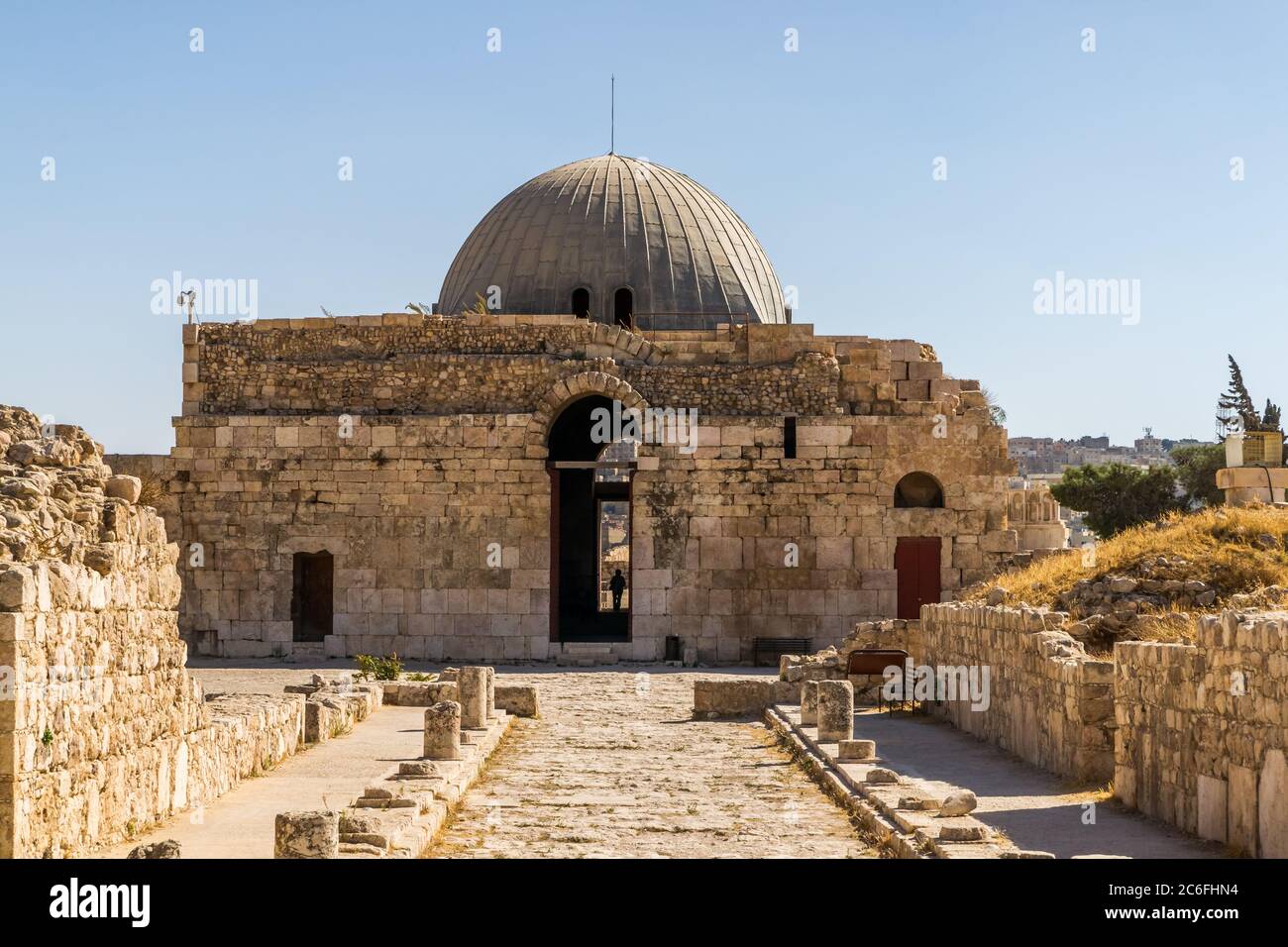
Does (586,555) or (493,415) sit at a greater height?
(493,415)

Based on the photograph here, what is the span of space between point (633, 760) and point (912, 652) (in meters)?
6.63

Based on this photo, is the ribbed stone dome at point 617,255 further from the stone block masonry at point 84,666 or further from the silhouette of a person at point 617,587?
the stone block masonry at point 84,666

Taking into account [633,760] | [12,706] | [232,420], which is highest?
[232,420]

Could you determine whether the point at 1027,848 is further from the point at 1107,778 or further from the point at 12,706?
the point at 12,706

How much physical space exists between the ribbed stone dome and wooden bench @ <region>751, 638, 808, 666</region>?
7.41 meters

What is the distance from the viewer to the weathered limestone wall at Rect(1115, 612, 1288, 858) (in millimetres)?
8867

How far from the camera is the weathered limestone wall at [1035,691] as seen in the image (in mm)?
12469

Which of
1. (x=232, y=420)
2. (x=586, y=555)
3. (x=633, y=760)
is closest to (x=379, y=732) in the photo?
(x=633, y=760)

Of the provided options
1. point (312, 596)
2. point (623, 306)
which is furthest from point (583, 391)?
point (312, 596)

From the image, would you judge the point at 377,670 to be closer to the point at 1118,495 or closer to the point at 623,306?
the point at 623,306

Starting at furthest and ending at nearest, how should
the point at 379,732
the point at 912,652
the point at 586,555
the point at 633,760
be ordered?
the point at 586,555 → the point at 912,652 → the point at 379,732 → the point at 633,760

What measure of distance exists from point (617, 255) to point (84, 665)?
22785 mm

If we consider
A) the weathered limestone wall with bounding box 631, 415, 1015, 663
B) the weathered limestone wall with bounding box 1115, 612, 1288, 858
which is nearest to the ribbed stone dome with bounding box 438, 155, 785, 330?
the weathered limestone wall with bounding box 631, 415, 1015, 663
